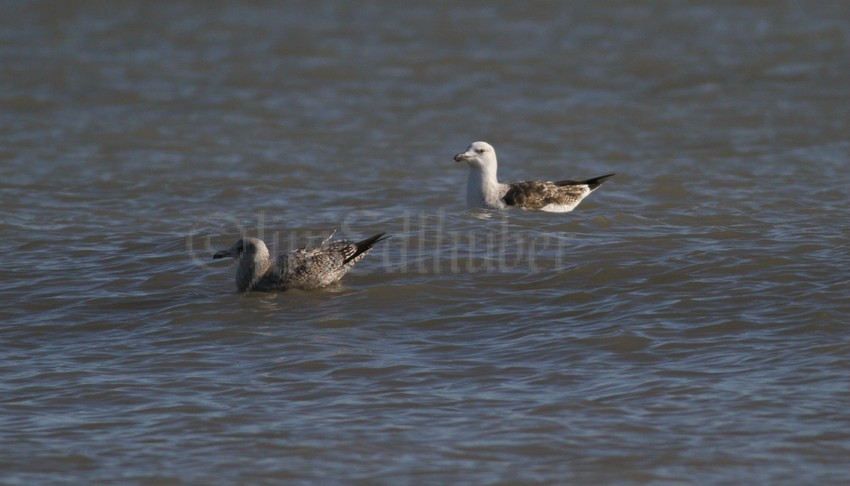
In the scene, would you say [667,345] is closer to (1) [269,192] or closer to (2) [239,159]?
(1) [269,192]

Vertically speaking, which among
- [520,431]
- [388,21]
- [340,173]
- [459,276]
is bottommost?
[520,431]

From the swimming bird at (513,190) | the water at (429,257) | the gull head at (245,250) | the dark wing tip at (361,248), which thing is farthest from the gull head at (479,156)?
the gull head at (245,250)

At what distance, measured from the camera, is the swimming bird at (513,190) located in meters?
12.7

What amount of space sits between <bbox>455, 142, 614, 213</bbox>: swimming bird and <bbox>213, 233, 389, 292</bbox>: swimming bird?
3233mm

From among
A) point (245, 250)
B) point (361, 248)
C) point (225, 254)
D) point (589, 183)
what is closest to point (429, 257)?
point (361, 248)

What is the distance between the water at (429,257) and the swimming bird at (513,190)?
331 mm

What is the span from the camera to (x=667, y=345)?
8.16 metres

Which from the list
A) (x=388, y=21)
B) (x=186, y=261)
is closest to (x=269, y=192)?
(x=186, y=261)

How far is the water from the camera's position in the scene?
675 centimetres

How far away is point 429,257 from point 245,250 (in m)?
1.71

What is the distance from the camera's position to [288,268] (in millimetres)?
9883

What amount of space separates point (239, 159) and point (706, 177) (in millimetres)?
5956

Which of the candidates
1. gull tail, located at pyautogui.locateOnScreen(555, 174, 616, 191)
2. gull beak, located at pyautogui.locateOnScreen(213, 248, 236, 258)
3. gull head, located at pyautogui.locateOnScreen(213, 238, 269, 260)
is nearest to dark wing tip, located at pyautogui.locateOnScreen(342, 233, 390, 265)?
gull head, located at pyautogui.locateOnScreen(213, 238, 269, 260)

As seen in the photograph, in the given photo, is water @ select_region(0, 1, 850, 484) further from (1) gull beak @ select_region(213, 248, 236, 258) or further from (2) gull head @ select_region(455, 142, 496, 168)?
(2) gull head @ select_region(455, 142, 496, 168)
